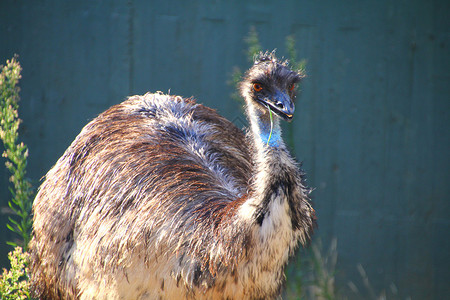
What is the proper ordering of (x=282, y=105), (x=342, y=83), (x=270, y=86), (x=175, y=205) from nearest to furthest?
(x=282, y=105)
(x=270, y=86)
(x=175, y=205)
(x=342, y=83)

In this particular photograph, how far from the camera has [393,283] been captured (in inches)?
184

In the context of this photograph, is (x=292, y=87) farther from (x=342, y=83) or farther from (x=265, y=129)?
(x=342, y=83)

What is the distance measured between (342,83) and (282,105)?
7.45ft

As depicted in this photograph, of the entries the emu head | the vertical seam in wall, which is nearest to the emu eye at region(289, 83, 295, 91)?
the emu head

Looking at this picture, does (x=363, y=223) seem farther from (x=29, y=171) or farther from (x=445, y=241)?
(x=29, y=171)

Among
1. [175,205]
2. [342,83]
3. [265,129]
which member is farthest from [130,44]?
[265,129]

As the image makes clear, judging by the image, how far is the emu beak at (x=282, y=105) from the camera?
7.93 ft

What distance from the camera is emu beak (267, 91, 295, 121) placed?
2416 mm

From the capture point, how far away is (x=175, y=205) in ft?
9.04

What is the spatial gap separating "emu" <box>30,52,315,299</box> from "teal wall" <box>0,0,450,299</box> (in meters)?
1.11

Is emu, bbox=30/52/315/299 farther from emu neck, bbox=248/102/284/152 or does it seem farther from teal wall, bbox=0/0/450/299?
teal wall, bbox=0/0/450/299

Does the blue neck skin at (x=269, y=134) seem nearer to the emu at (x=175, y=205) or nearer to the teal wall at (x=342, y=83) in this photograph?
the emu at (x=175, y=205)

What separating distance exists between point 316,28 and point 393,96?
82cm

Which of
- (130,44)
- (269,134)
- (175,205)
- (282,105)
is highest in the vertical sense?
(130,44)
